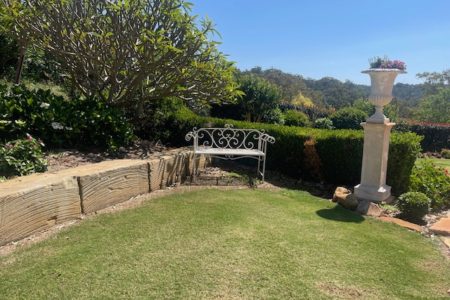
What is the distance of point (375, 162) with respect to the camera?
5.45 m

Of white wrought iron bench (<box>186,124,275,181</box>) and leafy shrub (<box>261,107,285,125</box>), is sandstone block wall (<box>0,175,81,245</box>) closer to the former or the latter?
white wrought iron bench (<box>186,124,275,181</box>)

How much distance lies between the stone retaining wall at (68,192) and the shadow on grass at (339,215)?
2.17 meters

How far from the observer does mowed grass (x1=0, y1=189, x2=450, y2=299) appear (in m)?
2.66

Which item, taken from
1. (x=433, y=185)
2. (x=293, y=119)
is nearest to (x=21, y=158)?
(x=433, y=185)

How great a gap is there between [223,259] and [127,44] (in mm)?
4088

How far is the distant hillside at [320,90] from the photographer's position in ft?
126

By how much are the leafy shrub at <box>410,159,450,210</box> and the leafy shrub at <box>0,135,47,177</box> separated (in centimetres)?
534

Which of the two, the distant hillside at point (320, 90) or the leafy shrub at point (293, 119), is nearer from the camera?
the leafy shrub at point (293, 119)

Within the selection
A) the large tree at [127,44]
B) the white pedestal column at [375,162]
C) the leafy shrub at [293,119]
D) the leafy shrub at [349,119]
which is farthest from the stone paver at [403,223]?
the leafy shrub at [349,119]

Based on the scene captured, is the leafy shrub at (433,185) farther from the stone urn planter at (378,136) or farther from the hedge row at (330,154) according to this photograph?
the stone urn planter at (378,136)

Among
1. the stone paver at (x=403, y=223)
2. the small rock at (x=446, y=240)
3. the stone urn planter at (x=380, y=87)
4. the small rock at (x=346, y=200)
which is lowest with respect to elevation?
the small rock at (x=446, y=240)

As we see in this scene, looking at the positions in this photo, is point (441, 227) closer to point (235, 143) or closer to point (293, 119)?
point (235, 143)

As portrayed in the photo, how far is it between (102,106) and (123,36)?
3.66ft

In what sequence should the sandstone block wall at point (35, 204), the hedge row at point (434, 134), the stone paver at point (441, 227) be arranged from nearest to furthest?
the sandstone block wall at point (35, 204) < the stone paver at point (441, 227) < the hedge row at point (434, 134)
